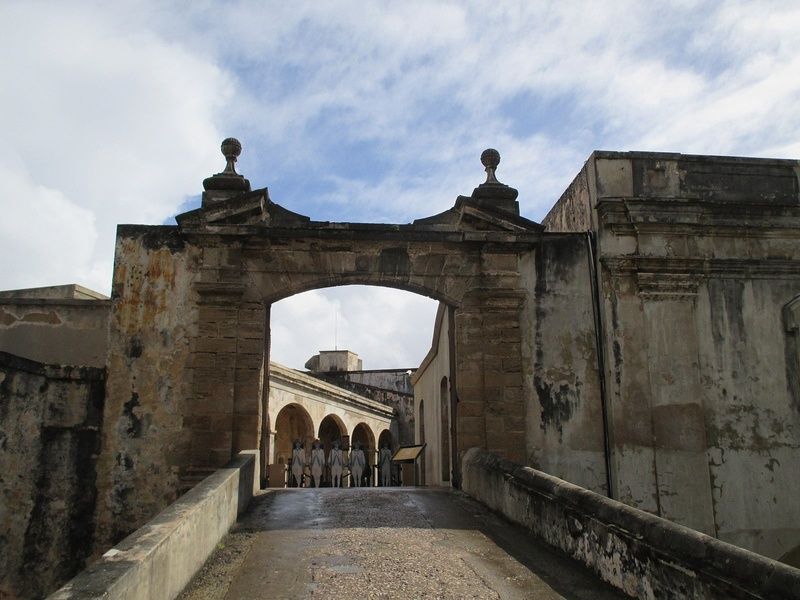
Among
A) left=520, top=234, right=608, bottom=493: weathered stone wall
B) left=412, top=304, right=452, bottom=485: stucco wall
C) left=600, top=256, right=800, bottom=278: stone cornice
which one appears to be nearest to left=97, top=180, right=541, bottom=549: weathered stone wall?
left=520, top=234, right=608, bottom=493: weathered stone wall

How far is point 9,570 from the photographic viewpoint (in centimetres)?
879

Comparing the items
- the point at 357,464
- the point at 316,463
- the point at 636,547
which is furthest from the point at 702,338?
the point at 357,464

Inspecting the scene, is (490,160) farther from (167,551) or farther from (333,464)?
(333,464)

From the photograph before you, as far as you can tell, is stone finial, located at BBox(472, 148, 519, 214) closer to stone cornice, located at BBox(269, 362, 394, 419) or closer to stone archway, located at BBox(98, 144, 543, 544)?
stone archway, located at BBox(98, 144, 543, 544)

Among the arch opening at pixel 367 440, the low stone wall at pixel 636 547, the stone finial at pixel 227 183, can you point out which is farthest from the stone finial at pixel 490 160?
the arch opening at pixel 367 440

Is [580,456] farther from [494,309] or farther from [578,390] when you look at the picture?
[494,309]

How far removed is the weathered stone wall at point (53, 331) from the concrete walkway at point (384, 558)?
4.04 metres

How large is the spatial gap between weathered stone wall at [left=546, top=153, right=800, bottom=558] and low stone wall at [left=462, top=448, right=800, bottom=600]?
10.1 ft

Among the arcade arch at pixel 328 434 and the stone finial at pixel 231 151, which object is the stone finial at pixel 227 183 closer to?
the stone finial at pixel 231 151

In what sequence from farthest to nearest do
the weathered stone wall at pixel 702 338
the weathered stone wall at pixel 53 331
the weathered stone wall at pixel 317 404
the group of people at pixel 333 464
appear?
the weathered stone wall at pixel 317 404 → the group of people at pixel 333 464 → the weathered stone wall at pixel 53 331 → the weathered stone wall at pixel 702 338

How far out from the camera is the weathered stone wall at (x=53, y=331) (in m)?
10.9

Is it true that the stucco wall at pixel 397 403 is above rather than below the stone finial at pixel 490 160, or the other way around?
below

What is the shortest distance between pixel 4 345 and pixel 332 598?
787cm

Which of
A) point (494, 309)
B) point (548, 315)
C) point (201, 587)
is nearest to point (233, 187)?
point (494, 309)
